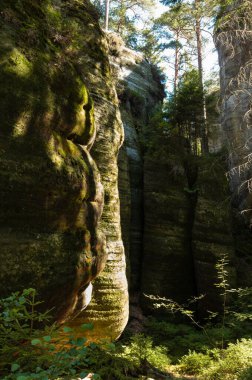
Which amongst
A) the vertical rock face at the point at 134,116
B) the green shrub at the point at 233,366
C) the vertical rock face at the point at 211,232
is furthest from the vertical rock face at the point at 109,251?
the vertical rock face at the point at 211,232

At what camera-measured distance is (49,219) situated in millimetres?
3725

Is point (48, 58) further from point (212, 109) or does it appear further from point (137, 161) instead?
point (212, 109)

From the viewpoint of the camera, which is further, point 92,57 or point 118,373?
point 92,57

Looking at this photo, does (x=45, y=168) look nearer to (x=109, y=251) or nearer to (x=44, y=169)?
(x=44, y=169)

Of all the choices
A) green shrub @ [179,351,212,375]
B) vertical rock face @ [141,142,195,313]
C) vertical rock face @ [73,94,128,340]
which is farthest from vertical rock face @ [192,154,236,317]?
vertical rock face @ [73,94,128,340]

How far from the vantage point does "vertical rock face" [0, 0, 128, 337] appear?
3377 mm

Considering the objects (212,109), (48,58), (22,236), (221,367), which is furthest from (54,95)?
(212,109)

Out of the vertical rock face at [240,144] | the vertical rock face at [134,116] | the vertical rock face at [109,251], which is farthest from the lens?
the vertical rock face at [240,144]

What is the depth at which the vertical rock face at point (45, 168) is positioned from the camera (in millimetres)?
3377

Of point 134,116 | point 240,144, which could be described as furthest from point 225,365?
point 134,116

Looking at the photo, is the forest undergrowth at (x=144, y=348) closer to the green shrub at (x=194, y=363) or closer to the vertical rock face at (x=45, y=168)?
the green shrub at (x=194, y=363)

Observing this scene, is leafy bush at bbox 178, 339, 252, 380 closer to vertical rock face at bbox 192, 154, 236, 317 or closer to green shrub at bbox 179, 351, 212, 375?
green shrub at bbox 179, 351, 212, 375

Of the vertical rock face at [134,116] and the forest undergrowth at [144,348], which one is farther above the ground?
the vertical rock face at [134,116]

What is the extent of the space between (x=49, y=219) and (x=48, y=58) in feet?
7.08
